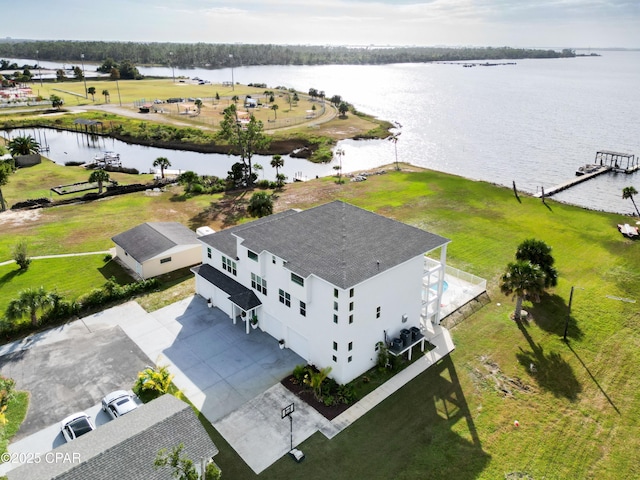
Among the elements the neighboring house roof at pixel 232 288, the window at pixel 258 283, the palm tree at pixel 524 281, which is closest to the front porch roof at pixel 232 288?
the neighboring house roof at pixel 232 288

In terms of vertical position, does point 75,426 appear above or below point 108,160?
below

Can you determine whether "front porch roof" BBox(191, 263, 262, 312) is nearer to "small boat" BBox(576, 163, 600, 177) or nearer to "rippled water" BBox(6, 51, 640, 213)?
"rippled water" BBox(6, 51, 640, 213)

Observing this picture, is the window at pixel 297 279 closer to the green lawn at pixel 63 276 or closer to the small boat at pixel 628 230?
the green lawn at pixel 63 276

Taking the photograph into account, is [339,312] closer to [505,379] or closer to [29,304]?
[505,379]

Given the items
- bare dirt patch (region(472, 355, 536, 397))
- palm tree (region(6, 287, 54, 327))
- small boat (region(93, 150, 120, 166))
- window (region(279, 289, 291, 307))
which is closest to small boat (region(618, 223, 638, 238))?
bare dirt patch (region(472, 355, 536, 397))

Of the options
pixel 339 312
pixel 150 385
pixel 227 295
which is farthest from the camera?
pixel 227 295

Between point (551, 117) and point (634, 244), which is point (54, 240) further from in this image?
point (551, 117)

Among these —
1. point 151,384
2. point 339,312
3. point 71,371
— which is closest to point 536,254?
point 339,312
